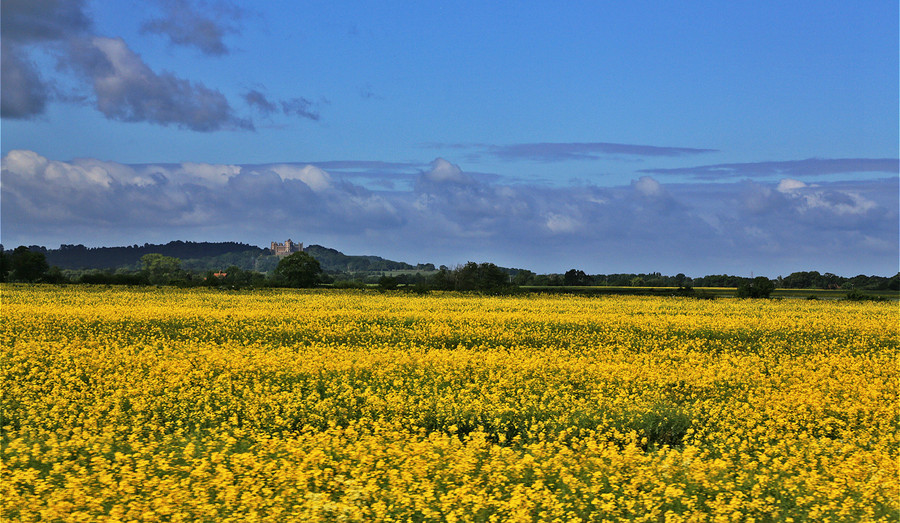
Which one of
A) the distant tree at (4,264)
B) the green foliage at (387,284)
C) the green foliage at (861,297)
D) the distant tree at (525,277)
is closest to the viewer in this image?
the green foliage at (861,297)

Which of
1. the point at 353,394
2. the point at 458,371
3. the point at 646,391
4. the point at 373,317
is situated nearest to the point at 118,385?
the point at 353,394

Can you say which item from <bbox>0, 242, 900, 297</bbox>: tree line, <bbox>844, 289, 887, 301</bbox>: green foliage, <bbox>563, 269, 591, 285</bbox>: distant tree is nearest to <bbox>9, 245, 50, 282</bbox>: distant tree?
<bbox>0, 242, 900, 297</bbox>: tree line

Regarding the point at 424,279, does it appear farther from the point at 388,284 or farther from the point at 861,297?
the point at 861,297

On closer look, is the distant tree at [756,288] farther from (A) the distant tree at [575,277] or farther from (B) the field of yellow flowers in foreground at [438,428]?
(B) the field of yellow flowers in foreground at [438,428]

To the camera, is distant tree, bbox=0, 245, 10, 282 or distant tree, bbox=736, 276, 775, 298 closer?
distant tree, bbox=736, 276, 775, 298

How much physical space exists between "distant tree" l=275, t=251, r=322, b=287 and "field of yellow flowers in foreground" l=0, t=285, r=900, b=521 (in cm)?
4833

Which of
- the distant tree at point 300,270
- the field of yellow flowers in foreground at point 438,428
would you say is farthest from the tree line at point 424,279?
the field of yellow flowers in foreground at point 438,428

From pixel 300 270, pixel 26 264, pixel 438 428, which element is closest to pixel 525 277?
pixel 300 270

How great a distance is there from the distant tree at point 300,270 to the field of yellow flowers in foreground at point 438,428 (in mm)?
48333

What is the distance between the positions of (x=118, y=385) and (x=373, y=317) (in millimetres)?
15679

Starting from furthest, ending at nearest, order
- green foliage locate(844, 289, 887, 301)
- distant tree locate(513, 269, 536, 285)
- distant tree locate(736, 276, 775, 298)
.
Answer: distant tree locate(513, 269, 536, 285) < distant tree locate(736, 276, 775, 298) < green foliage locate(844, 289, 887, 301)

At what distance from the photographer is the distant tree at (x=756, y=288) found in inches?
2319

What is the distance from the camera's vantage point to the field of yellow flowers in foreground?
23.2 ft

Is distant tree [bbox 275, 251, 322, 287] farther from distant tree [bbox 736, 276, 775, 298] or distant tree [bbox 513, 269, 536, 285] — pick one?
distant tree [bbox 736, 276, 775, 298]
